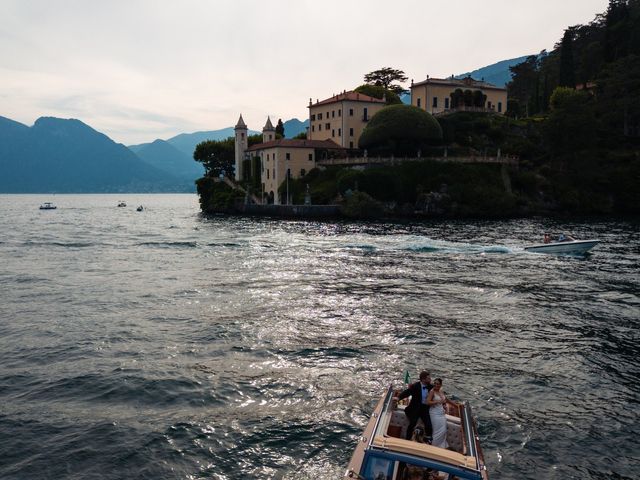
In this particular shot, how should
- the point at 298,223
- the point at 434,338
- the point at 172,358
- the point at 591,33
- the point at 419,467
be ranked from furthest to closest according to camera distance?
1. the point at 591,33
2. the point at 298,223
3. the point at 434,338
4. the point at 172,358
5. the point at 419,467

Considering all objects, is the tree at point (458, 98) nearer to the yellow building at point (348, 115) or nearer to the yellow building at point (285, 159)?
the yellow building at point (348, 115)

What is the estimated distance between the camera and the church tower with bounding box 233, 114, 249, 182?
125m

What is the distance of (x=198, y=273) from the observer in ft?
134

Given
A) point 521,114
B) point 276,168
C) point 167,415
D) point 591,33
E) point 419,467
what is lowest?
point 167,415

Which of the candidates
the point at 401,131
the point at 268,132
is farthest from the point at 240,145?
the point at 401,131

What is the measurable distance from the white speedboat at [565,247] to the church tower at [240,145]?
87.1m

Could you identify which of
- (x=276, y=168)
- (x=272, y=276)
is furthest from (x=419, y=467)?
(x=276, y=168)

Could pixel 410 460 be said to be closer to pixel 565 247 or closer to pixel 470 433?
pixel 470 433

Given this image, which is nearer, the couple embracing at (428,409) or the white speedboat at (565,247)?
the couple embracing at (428,409)

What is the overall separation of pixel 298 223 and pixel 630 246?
4753 centimetres

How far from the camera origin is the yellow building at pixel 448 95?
120 metres

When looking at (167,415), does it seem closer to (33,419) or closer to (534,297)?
(33,419)

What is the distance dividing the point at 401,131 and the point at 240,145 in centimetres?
4538

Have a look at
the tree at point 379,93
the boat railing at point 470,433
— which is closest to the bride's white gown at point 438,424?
the boat railing at point 470,433
